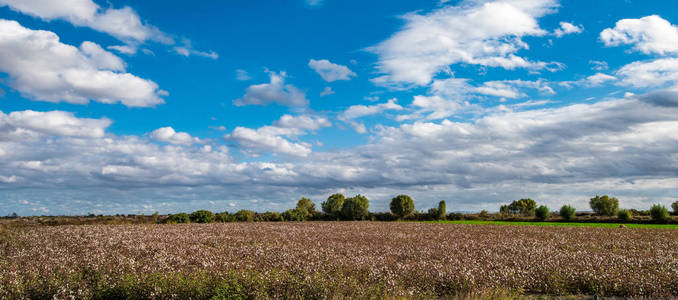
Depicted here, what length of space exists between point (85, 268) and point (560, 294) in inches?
715

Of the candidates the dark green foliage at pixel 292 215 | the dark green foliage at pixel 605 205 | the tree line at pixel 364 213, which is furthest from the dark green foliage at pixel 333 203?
the dark green foliage at pixel 605 205

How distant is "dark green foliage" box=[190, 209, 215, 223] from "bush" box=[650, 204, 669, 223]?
90884mm

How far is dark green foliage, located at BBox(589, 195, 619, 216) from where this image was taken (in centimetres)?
13350

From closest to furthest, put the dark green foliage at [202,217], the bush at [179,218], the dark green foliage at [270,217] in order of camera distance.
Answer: the bush at [179,218]
the dark green foliage at [202,217]
the dark green foliage at [270,217]

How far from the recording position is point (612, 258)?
1969cm

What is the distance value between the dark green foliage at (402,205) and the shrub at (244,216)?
45.3m

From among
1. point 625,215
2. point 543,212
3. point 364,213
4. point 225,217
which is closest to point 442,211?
point 364,213

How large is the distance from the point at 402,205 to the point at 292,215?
37.2m

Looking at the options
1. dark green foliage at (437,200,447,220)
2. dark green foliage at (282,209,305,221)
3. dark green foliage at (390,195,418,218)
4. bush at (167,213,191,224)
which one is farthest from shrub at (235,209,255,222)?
dark green foliage at (437,200,447,220)

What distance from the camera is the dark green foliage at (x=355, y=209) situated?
107438 millimetres

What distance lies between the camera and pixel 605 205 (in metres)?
137

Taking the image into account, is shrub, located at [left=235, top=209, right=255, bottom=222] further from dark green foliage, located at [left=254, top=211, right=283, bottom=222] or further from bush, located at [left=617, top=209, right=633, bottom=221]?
bush, located at [left=617, top=209, right=633, bottom=221]

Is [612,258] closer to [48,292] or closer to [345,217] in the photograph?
[48,292]

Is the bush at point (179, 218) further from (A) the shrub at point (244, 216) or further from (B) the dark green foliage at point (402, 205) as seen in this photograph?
(B) the dark green foliage at point (402, 205)
